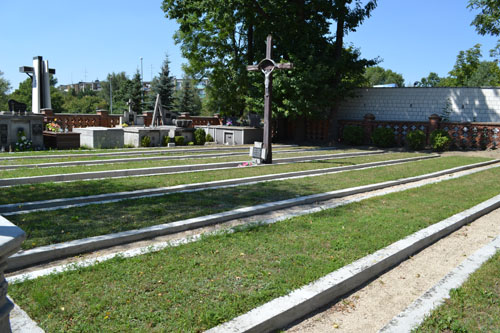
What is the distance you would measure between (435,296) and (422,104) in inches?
799

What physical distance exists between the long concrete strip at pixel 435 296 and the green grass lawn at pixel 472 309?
6cm

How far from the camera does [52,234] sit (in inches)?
192

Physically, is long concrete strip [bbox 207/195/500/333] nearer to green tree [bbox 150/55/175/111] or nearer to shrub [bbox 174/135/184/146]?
shrub [bbox 174/135/184/146]

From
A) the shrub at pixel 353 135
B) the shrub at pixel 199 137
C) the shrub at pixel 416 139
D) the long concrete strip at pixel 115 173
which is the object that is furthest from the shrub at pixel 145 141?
the shrub at pixel 416 139

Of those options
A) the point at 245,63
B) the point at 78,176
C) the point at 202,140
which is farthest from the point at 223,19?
the point at 78,176

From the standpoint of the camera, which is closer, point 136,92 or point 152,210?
point 152,210

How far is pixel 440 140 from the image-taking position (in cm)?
1873

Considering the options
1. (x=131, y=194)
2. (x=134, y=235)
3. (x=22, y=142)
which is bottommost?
(x=134, y=235)

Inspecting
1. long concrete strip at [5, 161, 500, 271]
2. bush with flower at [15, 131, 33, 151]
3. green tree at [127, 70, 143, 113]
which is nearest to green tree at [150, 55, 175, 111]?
green tree at [127, 70, 143, 113]

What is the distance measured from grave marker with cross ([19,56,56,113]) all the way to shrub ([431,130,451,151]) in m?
20.8

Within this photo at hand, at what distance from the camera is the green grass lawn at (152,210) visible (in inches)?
200

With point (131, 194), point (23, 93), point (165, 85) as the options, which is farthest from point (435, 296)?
point (23, 93)

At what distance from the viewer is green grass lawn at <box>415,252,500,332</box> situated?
3.22m

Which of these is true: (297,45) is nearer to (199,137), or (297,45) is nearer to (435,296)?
(199,137)
